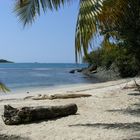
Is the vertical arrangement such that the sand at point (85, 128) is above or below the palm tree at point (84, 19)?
below

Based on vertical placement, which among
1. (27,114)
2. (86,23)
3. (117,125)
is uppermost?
(86,23)

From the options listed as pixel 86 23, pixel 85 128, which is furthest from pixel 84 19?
pixel 85 128

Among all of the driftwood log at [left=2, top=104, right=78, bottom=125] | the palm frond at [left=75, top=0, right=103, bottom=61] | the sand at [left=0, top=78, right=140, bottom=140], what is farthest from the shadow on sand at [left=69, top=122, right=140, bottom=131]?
the palm frond at [left=75, top=0, right=103, bottom=61]

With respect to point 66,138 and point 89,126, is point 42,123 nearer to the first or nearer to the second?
point 89,126

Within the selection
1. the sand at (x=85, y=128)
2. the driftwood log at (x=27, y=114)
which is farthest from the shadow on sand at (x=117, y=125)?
the driftwood log at (x=27, y=114)

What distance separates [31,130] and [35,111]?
4.14 feet

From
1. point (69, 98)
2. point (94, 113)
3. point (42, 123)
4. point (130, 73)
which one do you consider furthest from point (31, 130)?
point (130, 73)

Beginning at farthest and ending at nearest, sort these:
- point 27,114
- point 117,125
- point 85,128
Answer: point 27,114, point 117,125, point 85,128

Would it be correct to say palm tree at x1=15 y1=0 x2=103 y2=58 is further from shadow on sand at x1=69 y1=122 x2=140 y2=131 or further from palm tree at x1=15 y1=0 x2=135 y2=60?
shadow on sand at x1=69 y1=122 x2=140 y2=131

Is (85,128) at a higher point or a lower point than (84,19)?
lower

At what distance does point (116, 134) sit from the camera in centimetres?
876

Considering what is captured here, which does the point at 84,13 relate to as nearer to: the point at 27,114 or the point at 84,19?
the point at 84,19

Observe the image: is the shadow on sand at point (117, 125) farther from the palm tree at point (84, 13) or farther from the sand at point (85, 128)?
the palm tree at point (84, 13)

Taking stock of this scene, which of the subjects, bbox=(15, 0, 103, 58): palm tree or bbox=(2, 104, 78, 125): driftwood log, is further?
bbox=(2, 104, 78, 125): driftwood log
